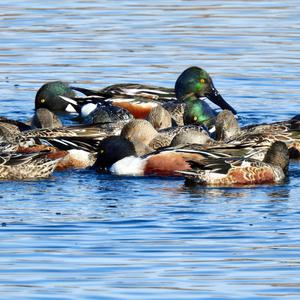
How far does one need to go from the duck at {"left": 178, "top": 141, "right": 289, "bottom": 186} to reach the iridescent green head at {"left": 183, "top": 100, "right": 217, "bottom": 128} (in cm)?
430

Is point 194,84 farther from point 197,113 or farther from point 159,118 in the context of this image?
point 159,118

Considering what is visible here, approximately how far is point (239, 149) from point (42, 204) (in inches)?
115

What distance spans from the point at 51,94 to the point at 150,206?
25.0 ft

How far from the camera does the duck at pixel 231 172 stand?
1463 cm

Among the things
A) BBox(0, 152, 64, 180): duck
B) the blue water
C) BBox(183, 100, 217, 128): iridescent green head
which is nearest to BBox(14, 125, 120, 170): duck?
the blue water

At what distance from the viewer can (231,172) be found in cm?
1469

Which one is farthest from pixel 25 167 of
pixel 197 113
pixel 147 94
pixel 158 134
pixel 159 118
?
Result: pixel 147 94

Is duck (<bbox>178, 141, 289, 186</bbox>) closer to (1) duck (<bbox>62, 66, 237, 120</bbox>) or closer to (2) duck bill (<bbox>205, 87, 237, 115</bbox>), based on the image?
(2) duck bill (<bbox>205, 87, 237, 115</bbox>)

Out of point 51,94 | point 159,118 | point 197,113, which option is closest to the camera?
point 159,118

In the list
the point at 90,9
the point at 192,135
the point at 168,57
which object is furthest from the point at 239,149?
the point at 90,9

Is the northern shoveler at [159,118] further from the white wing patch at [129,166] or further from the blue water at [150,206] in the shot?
the white wing patch at [129,166]

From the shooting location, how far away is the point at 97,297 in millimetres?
10242

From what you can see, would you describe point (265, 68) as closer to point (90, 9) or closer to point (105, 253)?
point (90, 9)

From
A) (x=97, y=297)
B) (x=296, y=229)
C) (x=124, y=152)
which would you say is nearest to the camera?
(x=97, y=297)
